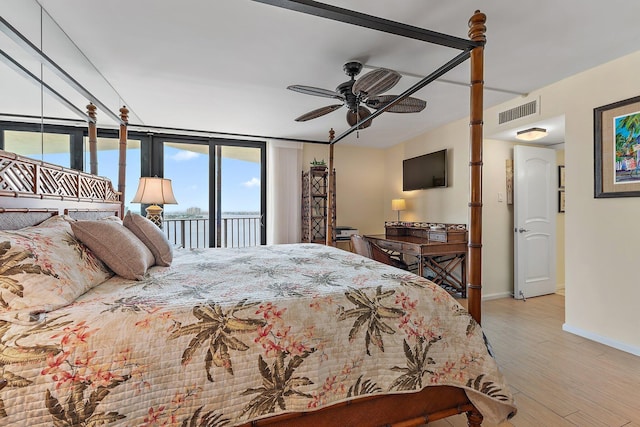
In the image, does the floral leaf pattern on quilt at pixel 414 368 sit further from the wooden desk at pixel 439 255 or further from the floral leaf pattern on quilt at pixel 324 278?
the wooden desk at pixel 439 255

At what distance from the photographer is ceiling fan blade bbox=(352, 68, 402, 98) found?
1883mm

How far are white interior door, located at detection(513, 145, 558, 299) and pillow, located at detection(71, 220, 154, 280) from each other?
409 centimetres

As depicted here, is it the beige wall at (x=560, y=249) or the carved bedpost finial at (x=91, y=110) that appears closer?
the carved bedpost finial at (x=91, y=110)

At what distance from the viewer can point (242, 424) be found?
3.30 feet

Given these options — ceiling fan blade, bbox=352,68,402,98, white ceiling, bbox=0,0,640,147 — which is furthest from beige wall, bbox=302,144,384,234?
ceiling fan blade, bbox=352,68,402,98

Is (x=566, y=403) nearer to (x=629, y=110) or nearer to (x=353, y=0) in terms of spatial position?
(x=629, y=110)

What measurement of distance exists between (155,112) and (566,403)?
4.58 m

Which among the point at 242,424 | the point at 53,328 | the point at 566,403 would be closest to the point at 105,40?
the point at 53,328

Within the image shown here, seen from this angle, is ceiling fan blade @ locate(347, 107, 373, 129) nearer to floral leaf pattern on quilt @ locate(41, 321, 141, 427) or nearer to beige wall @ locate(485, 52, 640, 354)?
beige wall @ locate(485, 52, 640, 354)

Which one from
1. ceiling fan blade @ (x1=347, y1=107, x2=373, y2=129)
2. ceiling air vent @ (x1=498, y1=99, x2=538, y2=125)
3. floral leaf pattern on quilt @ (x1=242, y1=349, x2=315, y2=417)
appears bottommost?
floral leaf pattern on quilt @ (x1=242, y1=349, x2=315, y2=417)

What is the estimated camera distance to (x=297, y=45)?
7.07 ft

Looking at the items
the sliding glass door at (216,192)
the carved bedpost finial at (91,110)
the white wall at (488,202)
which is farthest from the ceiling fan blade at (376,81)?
the sliding glass door at (216,192)

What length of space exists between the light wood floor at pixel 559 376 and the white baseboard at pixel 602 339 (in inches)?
2.2

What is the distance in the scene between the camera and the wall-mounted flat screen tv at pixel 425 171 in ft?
13.5
